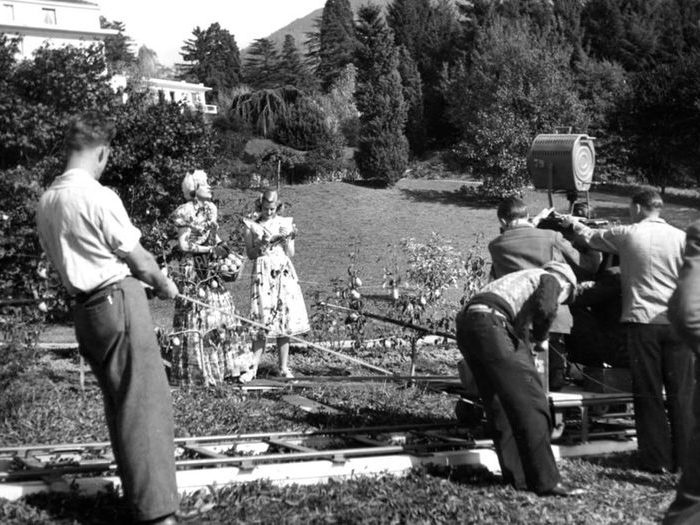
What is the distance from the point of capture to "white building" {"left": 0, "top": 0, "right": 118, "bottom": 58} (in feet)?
217

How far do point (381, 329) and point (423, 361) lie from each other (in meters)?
1.02

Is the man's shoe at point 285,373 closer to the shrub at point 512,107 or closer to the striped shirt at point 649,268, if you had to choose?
the striped shirt at point 649,268

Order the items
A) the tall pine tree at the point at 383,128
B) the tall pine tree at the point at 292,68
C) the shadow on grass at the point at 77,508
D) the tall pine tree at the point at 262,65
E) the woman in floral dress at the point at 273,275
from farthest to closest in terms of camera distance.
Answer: the tall pine tree at the point at 262,65
the tall pine tree at the point at 292,68
the tall pine tree at the point at 383,128
the woman in floral dress at the point at 273,275
the shadow on grass at the point at 77,508

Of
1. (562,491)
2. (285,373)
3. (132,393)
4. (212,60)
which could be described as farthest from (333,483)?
(212,60)

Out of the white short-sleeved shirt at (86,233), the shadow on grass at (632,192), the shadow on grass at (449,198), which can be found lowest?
the shadow on grass at (632,192)

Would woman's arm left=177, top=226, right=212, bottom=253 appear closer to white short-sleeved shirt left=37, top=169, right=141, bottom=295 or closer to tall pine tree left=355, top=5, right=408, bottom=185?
white short-sleeved shirt left=37, top=169, right=141, bottom=295

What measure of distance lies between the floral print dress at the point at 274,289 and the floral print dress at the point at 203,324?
1.11ft

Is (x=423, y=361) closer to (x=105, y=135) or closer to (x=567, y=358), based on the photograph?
(x=567, y=358)

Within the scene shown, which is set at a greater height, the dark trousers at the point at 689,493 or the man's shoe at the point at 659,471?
the dark trousers at the point at 689,493

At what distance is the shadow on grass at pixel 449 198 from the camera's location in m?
34.9

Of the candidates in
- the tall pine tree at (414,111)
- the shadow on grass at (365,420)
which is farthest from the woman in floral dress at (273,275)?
the tall pine tree at (414,111)

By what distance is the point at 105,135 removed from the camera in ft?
17.1

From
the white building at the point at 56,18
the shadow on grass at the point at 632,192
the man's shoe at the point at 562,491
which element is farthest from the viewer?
the white building at the point at 56,18

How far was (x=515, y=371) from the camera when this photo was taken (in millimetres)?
6395
